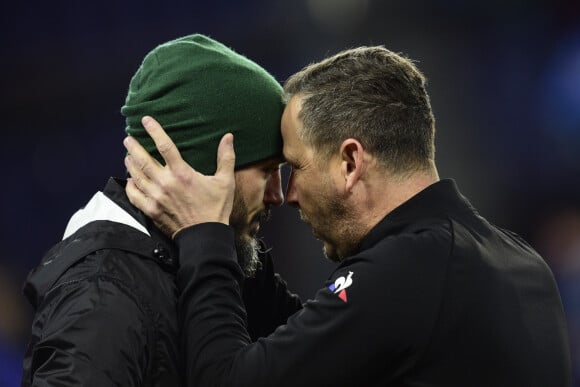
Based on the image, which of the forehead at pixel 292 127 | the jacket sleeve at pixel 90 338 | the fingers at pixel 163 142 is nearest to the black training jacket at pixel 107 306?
the jacket sleeve at pixel 90 338

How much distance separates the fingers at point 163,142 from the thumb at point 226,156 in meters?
0.09

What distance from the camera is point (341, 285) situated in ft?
5.45

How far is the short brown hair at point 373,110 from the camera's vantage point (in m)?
1.86

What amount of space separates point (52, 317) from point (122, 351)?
17 cm

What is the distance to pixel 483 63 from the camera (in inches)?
180

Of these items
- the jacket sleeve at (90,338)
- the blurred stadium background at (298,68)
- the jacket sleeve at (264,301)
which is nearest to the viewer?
the jacket sleeve at (90,338)

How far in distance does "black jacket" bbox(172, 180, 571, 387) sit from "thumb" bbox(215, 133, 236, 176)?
0.14 metres

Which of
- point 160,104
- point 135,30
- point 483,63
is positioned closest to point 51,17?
point 135,30

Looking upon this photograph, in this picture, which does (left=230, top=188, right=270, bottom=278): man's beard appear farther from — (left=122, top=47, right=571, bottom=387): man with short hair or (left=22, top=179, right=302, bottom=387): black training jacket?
Answer: (left=22, top=179, right=302, bottom=387): black training jacket

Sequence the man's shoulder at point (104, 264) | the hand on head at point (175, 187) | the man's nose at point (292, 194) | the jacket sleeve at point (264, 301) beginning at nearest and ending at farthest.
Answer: the man's shoulder at point (104, 264), the hand on head at point (175, 187), the man's nose at point (292, 194), the jacket sleeve at point (264, 301)

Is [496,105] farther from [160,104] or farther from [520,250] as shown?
[160,104]

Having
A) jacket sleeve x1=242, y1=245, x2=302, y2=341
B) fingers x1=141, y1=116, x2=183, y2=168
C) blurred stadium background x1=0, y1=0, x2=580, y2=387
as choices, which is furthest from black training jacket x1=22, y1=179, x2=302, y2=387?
blurred stadium background x1=0, y1=0, x2=580, y2=387

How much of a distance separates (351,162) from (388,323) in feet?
1.44

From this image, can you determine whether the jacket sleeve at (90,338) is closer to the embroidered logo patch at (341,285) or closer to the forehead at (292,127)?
the embroidered logo patch at (341,285)
